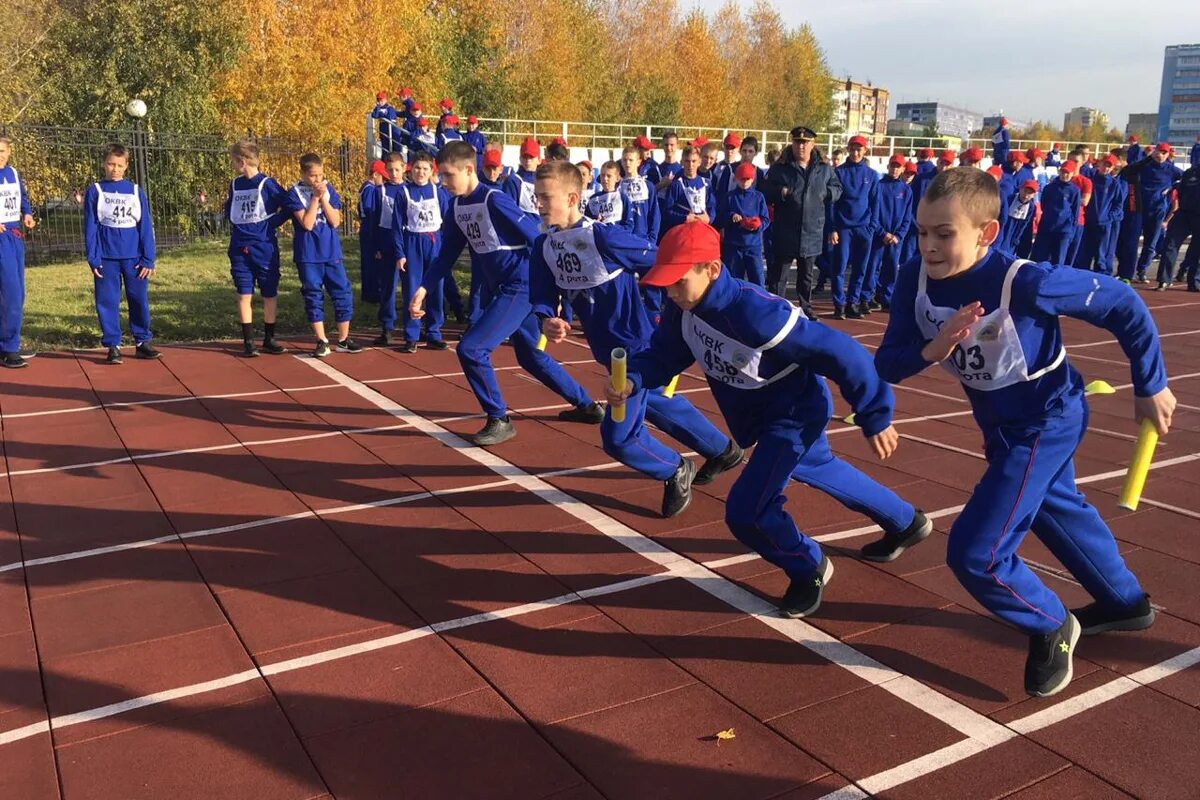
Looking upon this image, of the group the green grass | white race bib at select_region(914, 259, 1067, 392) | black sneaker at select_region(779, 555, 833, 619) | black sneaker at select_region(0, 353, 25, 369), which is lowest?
black sneaker at select_region(779, 555, 833, 619)

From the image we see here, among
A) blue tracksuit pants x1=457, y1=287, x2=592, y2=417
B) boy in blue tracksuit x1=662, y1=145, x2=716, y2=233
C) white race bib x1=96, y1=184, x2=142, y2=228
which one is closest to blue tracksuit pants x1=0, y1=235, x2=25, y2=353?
white race bib x1=96, y1=184, x2=142, y2=228

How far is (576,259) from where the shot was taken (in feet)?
19.3

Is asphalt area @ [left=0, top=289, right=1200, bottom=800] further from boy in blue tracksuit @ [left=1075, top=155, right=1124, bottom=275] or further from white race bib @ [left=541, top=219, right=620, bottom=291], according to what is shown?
boy in blue tracksuit @ [left=1075, top=155, right=1124, bottom=275]

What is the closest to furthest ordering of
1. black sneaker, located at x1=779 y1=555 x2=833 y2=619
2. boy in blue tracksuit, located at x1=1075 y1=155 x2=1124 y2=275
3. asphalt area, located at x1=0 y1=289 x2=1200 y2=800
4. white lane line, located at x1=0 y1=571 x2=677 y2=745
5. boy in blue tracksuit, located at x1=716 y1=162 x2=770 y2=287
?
asphalt area, located at x1=0 y1=289 x2=1200 y2=800 → white lane line, located at x1=0 y1=571 x2=677 y2=745 → black sneaker, located at x1=779 y1=555 x2=833 y2=619 → boy in blue tracksuit, located at x1=716 y1=162 x2=770 y2=287 → boy in blue tracksuit, located at x1=1075 y1=155 x2=1124 y2=275

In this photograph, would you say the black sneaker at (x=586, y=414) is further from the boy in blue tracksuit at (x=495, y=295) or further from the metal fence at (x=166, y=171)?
the metal fence at (x=166, y=171)

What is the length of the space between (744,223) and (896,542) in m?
8.07

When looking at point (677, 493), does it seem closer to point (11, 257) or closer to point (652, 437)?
point (652, 437)

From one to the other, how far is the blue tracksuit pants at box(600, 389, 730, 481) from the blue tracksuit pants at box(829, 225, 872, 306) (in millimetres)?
7844

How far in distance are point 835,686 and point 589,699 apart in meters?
0.97

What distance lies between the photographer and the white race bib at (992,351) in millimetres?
3461

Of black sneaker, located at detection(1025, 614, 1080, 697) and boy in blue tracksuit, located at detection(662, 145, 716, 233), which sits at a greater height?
boy in blue tracksuit, located at detection(662, 145, 716, 233)

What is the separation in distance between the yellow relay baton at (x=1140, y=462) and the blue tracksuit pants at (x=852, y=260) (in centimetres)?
983

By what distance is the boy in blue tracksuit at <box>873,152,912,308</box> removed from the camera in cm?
1366

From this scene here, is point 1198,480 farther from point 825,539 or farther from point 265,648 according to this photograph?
point 265,648
